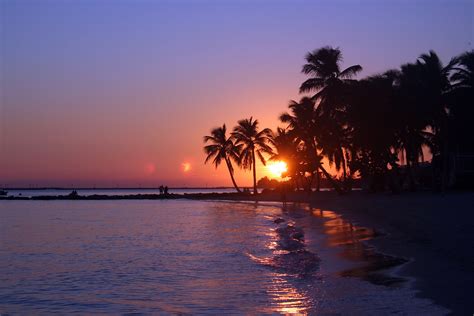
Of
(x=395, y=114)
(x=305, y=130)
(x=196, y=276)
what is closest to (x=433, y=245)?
(x=196, y=276)

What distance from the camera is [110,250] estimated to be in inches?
620

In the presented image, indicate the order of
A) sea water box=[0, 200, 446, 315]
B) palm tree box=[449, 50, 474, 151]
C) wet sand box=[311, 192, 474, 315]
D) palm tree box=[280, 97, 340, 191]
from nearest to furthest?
wet sand box=[311, 192, 474, 315] < sea water box=[0, 200, 446, 315] < palm tree box=[449, 50, 474, 151] < palm tree box=[280, 97, 340, 191]

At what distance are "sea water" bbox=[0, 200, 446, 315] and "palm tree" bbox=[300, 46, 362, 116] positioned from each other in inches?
824

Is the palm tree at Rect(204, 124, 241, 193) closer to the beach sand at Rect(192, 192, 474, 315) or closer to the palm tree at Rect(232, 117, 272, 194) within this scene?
the palm tree at Rect(232, 117, 272, 194)

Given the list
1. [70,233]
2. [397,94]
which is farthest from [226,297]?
[397,94]

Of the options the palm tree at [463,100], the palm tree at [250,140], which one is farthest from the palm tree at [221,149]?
A: the palm tree at [463,100]

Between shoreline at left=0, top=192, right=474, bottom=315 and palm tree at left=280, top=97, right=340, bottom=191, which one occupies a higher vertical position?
palm tree at left=280, top=97, right=340, bottom=191

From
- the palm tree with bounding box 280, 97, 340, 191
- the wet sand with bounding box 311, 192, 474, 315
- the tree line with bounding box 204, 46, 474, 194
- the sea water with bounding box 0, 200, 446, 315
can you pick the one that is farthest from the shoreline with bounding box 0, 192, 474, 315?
the palm tree with bounding box 280, 97, 340, 191

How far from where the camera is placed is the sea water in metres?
8.12

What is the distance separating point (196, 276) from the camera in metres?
11.1

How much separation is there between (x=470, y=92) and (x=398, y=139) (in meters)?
6.81

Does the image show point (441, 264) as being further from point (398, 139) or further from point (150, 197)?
point (150, 197)

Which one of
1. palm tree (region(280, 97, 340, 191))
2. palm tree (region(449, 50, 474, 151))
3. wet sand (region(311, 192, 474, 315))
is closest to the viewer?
wet sand (region(311, 192, 474, 315))

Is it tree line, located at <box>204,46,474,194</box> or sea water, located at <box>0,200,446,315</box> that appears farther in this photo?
tree line, located at <box>204,46,474,194</box>
